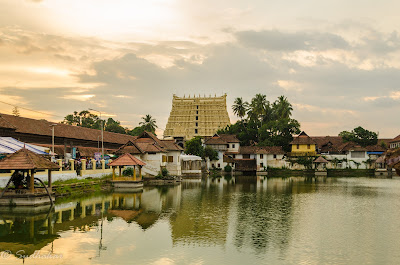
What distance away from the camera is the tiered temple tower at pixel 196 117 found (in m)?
110

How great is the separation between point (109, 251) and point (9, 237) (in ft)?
18.1

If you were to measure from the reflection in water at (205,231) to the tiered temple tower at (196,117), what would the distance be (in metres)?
80.3

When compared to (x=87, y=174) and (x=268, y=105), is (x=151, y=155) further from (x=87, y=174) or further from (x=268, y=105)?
(x=268, y=105)

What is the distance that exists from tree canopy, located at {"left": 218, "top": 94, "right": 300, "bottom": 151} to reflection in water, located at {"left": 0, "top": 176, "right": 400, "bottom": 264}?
50664mm

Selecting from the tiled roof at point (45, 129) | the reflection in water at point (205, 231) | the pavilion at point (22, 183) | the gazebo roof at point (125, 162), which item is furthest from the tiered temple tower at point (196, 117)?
the pavilion at point (22, 183)

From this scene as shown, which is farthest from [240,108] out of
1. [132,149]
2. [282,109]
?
[132,149]

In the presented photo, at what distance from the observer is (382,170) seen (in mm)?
73375

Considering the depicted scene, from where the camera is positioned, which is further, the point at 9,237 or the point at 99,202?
the point at 99,202

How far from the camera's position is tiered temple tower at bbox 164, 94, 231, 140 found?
361 feet

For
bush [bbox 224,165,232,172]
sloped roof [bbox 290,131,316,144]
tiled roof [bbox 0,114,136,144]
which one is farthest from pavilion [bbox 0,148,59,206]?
sloped roof [bbox 290,131,316,144]

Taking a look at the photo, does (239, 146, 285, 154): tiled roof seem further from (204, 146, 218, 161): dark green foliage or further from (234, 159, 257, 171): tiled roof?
(204, 146, 218, 161): dark green foliage

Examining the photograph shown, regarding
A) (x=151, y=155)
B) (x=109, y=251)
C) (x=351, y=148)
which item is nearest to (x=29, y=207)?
(x=109, y=251)

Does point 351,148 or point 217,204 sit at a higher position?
point 351,148

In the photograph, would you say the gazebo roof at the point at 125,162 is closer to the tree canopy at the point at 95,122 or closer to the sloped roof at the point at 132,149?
the sloped roof at the point at 132,149
